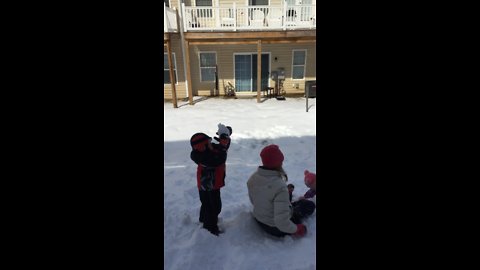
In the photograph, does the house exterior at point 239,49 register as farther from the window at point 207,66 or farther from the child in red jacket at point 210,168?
the child in red jacket at point 210,168

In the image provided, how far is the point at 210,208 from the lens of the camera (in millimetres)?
3033

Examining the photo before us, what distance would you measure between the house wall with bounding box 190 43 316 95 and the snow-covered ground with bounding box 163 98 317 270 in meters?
3.47

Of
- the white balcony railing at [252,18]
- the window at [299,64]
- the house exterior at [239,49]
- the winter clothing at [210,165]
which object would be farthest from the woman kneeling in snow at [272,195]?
the window at [299,64]

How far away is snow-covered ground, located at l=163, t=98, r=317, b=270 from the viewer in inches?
104

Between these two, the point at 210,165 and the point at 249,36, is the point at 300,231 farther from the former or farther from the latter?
the point at 249,36

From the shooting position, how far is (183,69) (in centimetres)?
1217

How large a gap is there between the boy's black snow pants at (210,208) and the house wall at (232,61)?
1015cm

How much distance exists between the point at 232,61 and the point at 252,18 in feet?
6.80

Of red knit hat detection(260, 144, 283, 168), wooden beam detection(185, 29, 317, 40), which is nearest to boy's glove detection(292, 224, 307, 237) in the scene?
red knit hat detection(260, 144, 283, 168)

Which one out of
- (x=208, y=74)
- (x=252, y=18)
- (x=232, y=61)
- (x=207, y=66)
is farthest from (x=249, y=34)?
(x=208, y=74)

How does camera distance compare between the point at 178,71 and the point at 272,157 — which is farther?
the point at 178,71
